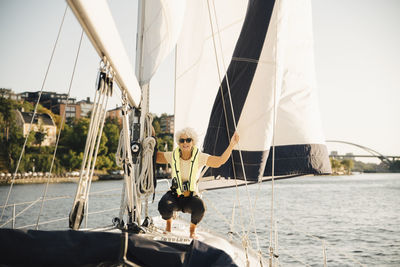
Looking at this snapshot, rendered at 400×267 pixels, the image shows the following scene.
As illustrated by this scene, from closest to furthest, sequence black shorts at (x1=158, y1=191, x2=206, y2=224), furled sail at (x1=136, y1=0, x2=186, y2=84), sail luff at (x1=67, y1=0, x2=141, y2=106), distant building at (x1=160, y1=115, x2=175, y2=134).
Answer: sail luff at (x1=67, y1=0, x2=141, y2=106) → black shorts at (x1=158, y1=191, x2=206, y2=224) → furled sail at (x1=136, y1=0, x2=186, y2=84) → distant building at (x1=160, y1=115, x2=175, y2=134)

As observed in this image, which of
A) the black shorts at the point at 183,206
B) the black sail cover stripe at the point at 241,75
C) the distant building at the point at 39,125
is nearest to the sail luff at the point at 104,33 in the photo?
the black shorts at the point at 183,206

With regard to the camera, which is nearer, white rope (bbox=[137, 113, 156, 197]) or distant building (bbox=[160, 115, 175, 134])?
white rope (bbox=[137, 113, 156, 197])

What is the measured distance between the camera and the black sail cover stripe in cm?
356

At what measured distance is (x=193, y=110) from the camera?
429 cm

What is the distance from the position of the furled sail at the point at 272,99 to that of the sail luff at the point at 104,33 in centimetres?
133

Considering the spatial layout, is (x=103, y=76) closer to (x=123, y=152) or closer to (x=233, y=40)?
(x=123, y=152)

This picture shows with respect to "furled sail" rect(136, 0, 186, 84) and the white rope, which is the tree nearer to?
"furled sail" rect(136, 0, 186, 84)

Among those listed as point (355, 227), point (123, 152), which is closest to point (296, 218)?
point (355, 227)

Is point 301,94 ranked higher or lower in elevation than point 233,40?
lower

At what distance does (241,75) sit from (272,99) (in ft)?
1.42

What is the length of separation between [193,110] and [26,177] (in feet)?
155

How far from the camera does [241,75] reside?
3.66m

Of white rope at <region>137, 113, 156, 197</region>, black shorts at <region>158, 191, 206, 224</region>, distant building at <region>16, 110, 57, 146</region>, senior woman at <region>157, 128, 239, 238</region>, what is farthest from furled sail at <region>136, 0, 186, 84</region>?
distant building at <region>16, 110, 57, 146</region>

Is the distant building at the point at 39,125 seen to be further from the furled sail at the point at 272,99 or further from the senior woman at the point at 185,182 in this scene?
the senior woman at the point at 185,182
